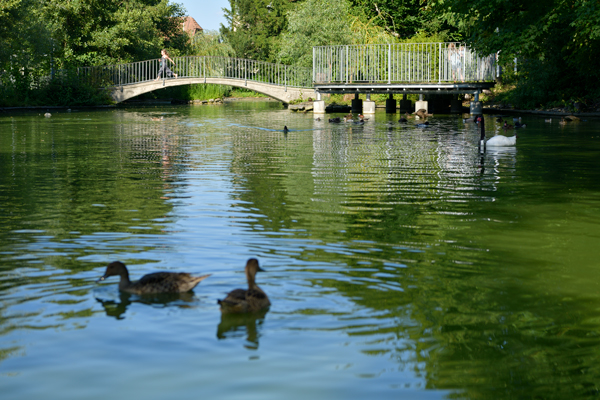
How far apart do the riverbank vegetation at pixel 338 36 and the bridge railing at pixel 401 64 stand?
2.16 m

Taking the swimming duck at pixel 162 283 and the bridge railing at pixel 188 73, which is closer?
the swimming duck at pixel 162 283

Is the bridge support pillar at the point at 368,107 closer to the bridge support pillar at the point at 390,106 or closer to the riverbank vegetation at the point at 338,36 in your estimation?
the bridge support pillar at the point at 390,106

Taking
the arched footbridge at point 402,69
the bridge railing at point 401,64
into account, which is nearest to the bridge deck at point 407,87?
the arched footbridge at point 402,69

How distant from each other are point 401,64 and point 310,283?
40.3 metres

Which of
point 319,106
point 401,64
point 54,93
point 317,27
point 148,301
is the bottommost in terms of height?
point 148,301

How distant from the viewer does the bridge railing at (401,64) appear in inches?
1735

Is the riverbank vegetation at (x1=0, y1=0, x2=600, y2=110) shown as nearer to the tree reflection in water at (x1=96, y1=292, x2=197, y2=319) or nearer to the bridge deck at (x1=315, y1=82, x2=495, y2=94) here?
the bridge deck at (x1=315, y1=82, x2=495, y2=94)

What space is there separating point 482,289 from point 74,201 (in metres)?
8.00

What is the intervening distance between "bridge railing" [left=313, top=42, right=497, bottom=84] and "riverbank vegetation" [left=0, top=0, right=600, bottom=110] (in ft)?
7.08

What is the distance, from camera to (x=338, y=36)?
56406 mm

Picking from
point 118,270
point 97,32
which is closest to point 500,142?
point 118,270

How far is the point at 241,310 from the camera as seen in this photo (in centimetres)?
664

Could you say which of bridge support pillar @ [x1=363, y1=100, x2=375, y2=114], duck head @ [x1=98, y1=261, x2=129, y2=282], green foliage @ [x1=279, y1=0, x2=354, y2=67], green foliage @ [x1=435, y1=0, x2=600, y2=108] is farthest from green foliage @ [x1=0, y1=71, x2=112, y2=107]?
duck head @ [x1=98, y1=261, x2=129, y2=282]

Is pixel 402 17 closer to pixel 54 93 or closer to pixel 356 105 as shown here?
pixel 356 105
